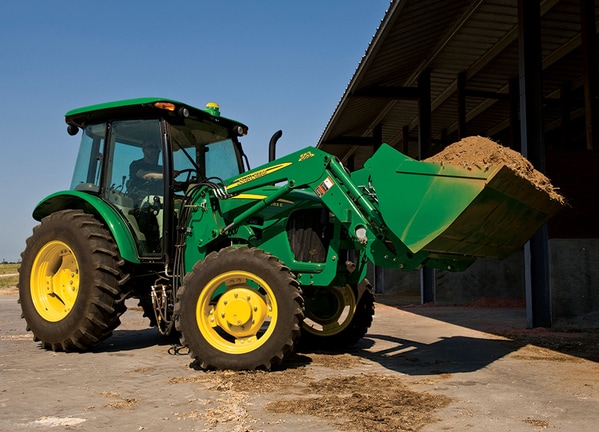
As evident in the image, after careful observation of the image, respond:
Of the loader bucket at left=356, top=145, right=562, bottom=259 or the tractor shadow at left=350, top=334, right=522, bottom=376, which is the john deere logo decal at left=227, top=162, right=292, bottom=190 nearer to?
the loader bucket at left=356, top=145, right=562, bottom=259

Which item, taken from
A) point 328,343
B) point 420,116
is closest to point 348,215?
point 328,343

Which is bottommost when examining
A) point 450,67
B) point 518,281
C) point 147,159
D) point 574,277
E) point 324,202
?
point 518,281

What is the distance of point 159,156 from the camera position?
6879mm

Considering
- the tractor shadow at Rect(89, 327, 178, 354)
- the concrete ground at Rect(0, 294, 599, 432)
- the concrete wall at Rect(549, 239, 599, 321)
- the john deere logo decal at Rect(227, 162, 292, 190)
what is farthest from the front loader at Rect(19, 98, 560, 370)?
the concrete wall at Rect(549, 239, 599, 321)

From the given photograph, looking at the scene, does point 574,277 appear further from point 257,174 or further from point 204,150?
point 204,150

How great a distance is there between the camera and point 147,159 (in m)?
7.01

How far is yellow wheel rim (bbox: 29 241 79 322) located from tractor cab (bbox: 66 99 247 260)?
2.59 ft

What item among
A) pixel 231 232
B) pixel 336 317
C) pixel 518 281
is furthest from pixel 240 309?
pixel 518 281

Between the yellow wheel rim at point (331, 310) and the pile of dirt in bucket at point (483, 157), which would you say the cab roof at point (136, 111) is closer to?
the yellow wheel rim at point (331, 310)

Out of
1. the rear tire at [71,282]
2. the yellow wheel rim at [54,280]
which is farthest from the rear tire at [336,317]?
the yellow wheel rim at [54,280]

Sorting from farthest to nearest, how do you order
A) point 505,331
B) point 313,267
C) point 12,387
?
point 505,331, point 313,267, point 12,387

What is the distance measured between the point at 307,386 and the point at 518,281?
35.0ft

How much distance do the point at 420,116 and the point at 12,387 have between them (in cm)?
1236

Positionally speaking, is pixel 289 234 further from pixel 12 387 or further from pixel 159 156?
pixel 12 387
